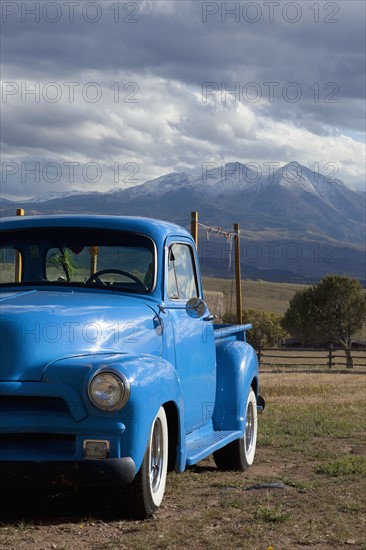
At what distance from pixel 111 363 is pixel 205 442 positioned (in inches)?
82.5

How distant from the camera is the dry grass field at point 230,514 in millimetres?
5359

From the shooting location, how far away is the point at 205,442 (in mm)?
7316

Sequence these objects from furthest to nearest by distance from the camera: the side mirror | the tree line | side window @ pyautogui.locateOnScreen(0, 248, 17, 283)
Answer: the tree line < the side mirror < side window @ pyautogui.locateOnScreen(0, 248, 17, 283)

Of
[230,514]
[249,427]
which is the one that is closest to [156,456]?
[230,514]

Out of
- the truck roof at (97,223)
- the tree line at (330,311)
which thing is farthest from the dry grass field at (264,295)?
the truck roof at (97,223)

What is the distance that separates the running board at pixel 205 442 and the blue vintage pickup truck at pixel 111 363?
2 cm

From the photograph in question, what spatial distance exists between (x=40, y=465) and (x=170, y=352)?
1603 millimetres

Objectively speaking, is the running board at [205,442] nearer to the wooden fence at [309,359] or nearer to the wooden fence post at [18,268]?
the wooden fence post at [18,268]

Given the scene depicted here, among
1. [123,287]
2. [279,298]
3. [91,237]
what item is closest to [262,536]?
[123,287]

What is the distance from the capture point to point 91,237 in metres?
7.08

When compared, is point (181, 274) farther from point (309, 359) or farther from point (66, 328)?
point (309, 359)

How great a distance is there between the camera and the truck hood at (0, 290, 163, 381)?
5.50 meters

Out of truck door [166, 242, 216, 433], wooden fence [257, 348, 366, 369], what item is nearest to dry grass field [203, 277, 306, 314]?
wooden fence [257, 348, 366, 369]

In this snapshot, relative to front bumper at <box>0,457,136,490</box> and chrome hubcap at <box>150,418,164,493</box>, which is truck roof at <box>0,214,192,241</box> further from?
front bumper at <box>0,457,136,490</box>
